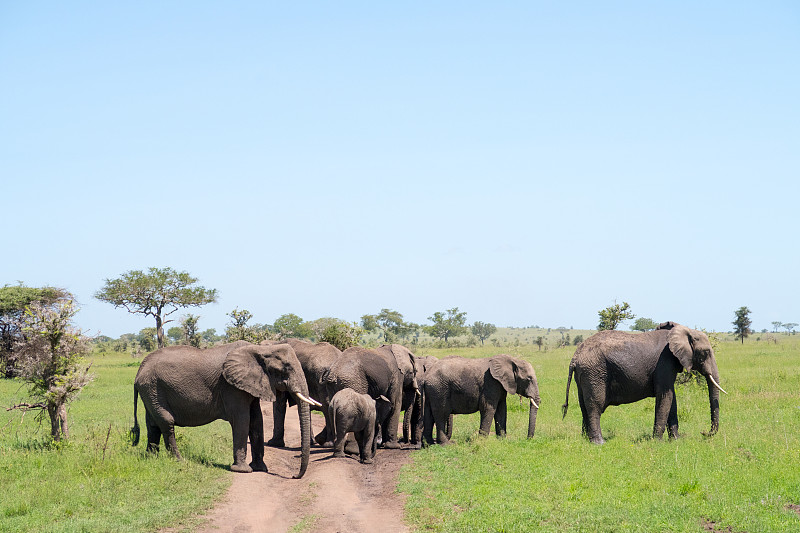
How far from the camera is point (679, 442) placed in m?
16.9

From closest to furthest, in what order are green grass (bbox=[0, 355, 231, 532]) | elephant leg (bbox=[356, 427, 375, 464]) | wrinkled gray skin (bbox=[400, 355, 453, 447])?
1. green grass (bbox=[0, 355, 231, 532])
2. elephant leg (bbox=[356, 427, 375, 464])
3. wrinkled gray skin (bbox=[400, 355, 453, 447])

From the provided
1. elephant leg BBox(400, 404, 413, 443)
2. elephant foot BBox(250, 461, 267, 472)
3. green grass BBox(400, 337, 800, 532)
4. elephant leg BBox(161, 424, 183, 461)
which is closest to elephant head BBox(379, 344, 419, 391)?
elephant leg BBox(400, 404, 413, 443)

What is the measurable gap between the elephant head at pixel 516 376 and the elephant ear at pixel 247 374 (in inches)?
229

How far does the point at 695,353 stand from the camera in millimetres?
17844

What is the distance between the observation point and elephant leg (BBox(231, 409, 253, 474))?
51.0ft

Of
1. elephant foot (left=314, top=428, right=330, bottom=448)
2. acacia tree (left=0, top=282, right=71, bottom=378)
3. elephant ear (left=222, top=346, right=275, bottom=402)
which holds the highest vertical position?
acacia tree (left=0, top=282, right=71, bottom=378)

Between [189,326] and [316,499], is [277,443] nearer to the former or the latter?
[316,499]

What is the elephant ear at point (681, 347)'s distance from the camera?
57.3 ft

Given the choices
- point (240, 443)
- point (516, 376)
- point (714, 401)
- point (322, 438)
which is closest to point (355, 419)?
point (240, 443)

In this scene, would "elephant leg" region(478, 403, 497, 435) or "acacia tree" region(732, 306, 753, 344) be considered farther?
"acacia tree" region(732, 306, 753, 344)

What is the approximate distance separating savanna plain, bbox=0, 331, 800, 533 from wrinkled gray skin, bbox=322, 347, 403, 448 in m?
2.06

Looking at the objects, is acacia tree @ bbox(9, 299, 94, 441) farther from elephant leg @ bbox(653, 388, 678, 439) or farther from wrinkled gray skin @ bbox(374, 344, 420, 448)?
elephant leg @ bbox(653, 388, 678, 439)

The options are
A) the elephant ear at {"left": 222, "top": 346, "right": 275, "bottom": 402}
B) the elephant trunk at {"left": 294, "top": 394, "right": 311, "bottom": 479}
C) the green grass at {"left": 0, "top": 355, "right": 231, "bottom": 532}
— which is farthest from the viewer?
the elephant ear at {"left": 222, "top": 346, "right": 275, "bottom": 402}

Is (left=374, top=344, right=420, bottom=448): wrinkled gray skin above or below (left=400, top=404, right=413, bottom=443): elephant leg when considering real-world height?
above
